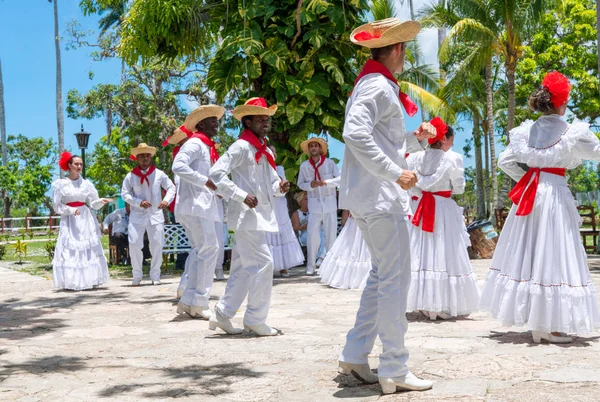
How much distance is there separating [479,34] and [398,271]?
2375 cm

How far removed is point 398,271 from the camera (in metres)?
4.32

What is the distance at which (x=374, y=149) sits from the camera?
417 centimetres

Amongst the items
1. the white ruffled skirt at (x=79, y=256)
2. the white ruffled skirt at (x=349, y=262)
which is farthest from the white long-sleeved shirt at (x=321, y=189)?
the white ruffled skirt at (x=79, y=256)

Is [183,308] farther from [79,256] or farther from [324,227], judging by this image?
[324,227]

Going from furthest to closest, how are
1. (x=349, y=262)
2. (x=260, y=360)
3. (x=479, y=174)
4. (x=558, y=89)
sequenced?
(x=479, y=174)
(x=349, y=262)
(x=558, y=89)
(x=260, y=360)

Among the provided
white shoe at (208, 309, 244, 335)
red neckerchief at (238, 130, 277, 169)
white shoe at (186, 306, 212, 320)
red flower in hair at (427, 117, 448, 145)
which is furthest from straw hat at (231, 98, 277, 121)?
white shoe at (186, 306, 212, 320)

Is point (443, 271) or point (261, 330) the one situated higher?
point (443, 271)

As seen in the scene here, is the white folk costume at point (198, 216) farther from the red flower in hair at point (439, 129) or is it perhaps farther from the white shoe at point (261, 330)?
the red flower in hair at point (439, 129)

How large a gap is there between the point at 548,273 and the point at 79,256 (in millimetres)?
7715

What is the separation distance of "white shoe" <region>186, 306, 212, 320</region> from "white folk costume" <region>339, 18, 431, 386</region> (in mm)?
3202

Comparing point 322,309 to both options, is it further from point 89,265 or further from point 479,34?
point 479,34

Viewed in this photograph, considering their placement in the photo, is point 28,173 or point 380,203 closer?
point 380,203

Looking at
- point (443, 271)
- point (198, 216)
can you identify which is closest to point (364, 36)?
point (443, 271)

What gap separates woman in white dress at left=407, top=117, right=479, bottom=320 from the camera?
6.86m
